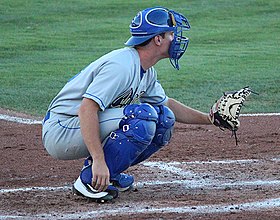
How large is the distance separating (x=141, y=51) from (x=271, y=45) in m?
9.74

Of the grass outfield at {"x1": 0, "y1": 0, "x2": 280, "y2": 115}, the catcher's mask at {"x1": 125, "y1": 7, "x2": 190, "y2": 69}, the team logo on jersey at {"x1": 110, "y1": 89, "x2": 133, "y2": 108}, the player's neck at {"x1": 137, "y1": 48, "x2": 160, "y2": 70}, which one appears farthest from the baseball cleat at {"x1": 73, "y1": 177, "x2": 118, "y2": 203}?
the grass outfield at {"x1": 0, "y1": 0, "x2": 280, "y2": 115}

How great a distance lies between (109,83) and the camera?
4.59m

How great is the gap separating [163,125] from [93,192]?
0.57 meters

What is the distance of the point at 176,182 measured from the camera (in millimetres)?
5383

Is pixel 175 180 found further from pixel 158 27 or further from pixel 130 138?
pixel 158 27

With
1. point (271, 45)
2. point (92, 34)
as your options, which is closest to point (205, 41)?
point (271, 45)

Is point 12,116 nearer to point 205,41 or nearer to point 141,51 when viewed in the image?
point 141,51

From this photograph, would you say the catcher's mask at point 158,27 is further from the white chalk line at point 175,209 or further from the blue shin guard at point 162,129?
the white chalk line at point 175,209

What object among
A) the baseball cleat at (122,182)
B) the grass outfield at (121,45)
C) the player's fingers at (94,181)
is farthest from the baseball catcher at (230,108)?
the grass outfield at (121,45)

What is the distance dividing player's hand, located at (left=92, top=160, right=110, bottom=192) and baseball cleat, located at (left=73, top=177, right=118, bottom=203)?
16cm

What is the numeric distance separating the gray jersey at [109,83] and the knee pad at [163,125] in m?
0.19

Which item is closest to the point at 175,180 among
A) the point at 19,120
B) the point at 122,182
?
the point at 122,182

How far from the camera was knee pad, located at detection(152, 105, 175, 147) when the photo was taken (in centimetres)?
490

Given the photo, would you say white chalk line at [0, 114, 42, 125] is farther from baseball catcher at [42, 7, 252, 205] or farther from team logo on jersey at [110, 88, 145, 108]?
team logo on jersey at [110, 88, 145, 108]
